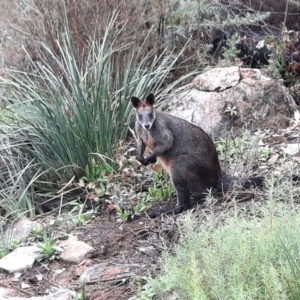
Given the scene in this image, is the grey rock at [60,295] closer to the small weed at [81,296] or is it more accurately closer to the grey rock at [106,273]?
the small weed at [81,296]

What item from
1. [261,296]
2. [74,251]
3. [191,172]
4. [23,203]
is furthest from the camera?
[23,203]

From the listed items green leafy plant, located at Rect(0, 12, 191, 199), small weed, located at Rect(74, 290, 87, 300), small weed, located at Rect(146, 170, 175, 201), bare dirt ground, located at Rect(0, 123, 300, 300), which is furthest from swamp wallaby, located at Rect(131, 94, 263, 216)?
small weed, located at Rect(74, 290, 87, 300)

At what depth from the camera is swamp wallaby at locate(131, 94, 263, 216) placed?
555 cm

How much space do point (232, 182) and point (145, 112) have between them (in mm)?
941

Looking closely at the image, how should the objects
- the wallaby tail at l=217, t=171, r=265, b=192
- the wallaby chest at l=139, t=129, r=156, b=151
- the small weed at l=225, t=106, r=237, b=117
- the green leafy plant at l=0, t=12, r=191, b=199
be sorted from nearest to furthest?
the wallaby tail at l=217, t=171, r=265, b=192 < the wallaby chest at l=139, t=129, r=156, b=151 < the green leafy plant at l=0, t=12, r=191, b=199 < the small weed at l=225, t=106, r=237, b=117

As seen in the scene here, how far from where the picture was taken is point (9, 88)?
7230mm

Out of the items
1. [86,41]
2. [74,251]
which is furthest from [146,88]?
[74,251]

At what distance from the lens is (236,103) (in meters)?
6.93

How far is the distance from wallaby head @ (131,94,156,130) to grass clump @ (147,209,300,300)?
1.90 meters

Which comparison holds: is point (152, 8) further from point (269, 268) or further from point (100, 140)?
point (269, 268)

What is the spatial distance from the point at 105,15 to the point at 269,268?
5264 mm

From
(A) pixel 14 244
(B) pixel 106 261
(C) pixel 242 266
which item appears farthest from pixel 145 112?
(C) pixel 242 266

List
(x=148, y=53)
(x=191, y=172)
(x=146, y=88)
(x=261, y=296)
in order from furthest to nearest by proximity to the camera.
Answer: (x=148, y=53) < (x=146, y=88) < (x=191, y=172) < (x=261, y=296)

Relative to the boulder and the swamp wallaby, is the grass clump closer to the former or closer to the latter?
the swamp wallaby
